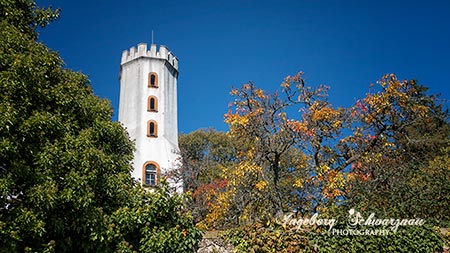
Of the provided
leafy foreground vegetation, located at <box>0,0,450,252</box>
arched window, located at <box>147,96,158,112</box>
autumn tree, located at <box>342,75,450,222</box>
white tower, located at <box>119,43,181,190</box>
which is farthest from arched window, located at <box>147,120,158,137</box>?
autumn tree, located at <box>342,75,450,222</box>

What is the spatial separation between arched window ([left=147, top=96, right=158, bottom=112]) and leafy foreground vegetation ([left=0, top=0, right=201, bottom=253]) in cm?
1314

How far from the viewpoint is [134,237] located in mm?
8156

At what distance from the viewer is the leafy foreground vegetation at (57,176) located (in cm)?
636

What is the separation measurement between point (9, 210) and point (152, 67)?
1731 cm

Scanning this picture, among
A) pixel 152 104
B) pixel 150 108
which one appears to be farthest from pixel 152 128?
pixel 152 104

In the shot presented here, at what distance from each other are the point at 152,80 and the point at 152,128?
2.77m

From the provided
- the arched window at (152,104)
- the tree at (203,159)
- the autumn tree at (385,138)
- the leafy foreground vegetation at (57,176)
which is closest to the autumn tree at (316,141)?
the autumn tree at (385,138)

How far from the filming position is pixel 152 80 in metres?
23.0

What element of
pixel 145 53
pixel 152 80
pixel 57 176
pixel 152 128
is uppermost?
pixel 145 53

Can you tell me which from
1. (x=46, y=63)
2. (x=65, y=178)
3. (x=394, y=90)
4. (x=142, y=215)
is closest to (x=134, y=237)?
(x=142, y=215)

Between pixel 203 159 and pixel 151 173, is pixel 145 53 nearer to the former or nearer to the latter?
pixel 151 173

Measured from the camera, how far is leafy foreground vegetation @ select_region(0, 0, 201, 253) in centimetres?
636

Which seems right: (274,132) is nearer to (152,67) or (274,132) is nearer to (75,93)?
(75,93)

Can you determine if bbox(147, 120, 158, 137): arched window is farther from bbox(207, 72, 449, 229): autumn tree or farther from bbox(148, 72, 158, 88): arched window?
bbox(207, 72, 449, 229): autumn tree
